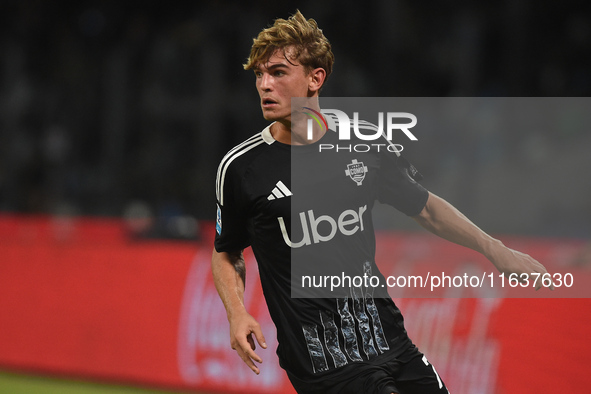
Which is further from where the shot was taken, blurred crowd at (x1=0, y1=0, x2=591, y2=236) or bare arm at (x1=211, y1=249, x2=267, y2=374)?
blurred crowd at (x1=0, y1=0, x2=591, y2=236)

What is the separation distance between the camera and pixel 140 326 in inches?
260

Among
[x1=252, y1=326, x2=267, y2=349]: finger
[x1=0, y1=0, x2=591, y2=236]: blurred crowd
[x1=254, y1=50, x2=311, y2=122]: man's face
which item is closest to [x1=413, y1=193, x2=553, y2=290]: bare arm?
[x1=254, y1=50, x2=311, y2=122]: man's face

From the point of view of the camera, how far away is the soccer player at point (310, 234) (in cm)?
297

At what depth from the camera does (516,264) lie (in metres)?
3.06

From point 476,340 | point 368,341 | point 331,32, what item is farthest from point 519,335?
point 331,32

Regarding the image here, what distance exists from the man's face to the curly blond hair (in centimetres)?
2

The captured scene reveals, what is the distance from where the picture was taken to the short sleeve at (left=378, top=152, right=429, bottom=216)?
10.5ft

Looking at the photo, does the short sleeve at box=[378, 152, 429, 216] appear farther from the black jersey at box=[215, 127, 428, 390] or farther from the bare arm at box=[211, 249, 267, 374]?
the bare arm at box=[211, 249, 267, 374]

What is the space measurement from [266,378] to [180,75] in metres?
6.21

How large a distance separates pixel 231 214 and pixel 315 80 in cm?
68

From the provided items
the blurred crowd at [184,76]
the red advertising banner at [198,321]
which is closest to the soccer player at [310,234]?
the red advertising banner at [198,321]
